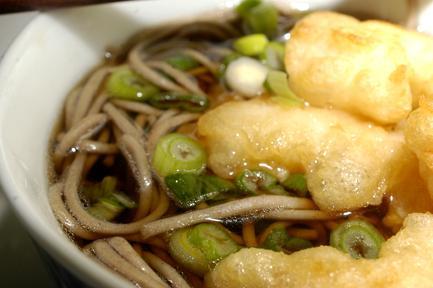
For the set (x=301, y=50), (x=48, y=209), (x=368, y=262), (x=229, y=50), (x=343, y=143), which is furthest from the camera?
(x=229, y=50)

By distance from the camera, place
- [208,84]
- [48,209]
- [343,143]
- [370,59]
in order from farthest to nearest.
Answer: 1. [208,84]
2. [370,59]
3. [343,143]
4. [48,209]

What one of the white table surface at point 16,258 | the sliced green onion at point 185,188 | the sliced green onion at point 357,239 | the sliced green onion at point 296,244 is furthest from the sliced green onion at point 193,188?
the white table surface at point 16,258

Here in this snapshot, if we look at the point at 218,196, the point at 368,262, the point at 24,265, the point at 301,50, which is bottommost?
the point at 24,265

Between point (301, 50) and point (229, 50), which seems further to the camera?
point (229, 50)

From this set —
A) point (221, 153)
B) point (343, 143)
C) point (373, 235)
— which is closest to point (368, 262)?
point (373, 235)

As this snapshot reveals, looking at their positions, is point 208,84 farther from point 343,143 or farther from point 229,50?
point 343,143

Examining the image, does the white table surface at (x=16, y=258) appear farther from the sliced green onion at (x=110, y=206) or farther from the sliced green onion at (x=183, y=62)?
the sliced green onion at (x=183, y=62)
